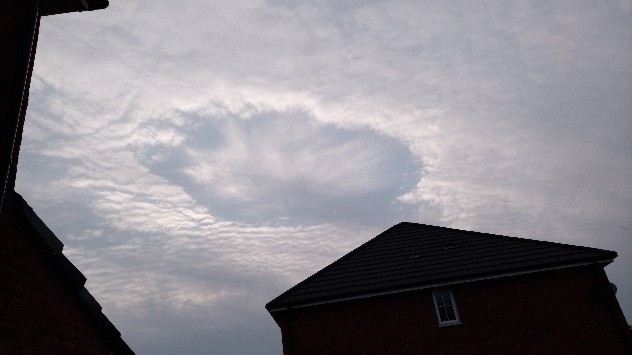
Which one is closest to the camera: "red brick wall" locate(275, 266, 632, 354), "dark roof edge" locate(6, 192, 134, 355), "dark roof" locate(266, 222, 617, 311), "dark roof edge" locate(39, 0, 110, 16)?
"dark roof edge" locate(6, 192, 134, 355)

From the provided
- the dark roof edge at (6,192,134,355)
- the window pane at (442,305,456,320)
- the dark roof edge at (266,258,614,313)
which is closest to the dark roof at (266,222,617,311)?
the dark roof edge at (266,258,614,313)

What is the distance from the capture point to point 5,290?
136 inches

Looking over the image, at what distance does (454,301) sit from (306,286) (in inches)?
228

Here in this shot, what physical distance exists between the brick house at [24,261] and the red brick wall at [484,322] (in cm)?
1053

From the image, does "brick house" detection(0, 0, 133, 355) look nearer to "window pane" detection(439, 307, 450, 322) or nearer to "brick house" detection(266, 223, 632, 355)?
"brick house" detection(266, 223, 632, 355)

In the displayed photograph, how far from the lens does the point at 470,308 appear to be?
1380 centimetres

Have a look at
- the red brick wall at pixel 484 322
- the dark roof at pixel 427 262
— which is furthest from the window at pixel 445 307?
the dark roof at pixel 427 262

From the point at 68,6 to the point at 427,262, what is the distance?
1440 centimetres

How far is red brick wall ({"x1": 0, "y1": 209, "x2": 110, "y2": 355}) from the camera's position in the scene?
3482mm

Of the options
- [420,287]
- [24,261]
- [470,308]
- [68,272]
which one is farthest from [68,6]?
[470,308]

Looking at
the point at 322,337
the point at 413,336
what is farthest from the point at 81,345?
the point at 413,336

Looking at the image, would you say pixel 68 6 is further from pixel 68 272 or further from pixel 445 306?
pixel 445 306

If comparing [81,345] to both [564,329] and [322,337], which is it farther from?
[564,329]

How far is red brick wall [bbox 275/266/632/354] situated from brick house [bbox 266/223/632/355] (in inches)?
1.3
